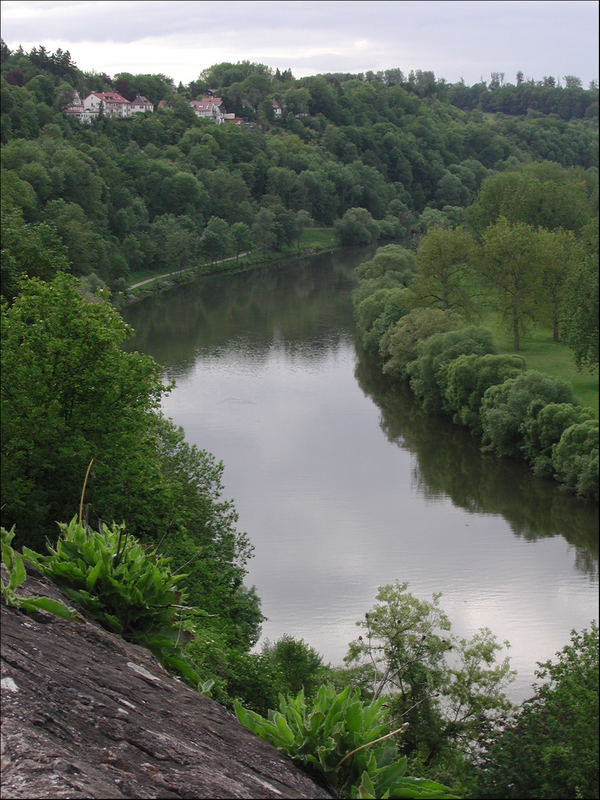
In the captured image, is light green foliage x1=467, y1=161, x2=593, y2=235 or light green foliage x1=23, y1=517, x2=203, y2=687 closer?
light green foliage x1=23, y1=517, x2=203, y2=687

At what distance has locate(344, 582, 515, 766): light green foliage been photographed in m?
10.1

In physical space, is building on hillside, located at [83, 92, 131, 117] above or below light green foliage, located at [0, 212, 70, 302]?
above

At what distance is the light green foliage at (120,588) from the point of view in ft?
12.0

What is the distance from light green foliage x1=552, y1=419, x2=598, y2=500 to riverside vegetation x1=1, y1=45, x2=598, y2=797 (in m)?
0.07

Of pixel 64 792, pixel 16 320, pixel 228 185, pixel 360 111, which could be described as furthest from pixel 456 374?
pixel 360 111

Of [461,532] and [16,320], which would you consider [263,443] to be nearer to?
[461,532]

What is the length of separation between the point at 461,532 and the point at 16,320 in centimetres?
958

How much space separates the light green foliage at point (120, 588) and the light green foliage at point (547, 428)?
51.9ft

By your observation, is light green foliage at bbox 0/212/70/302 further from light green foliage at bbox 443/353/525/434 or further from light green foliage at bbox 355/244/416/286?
light green foliage at bbox 355/244/416/286

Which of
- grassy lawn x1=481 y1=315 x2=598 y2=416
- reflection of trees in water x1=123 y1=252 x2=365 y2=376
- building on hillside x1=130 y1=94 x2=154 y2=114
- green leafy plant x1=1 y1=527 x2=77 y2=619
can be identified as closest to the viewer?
green leafy plant x1=1 y1=527 x2=77 y2=619

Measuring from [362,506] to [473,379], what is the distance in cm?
664

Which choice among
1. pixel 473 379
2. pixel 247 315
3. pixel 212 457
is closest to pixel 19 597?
pixel 212 457

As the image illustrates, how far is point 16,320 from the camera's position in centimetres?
1114

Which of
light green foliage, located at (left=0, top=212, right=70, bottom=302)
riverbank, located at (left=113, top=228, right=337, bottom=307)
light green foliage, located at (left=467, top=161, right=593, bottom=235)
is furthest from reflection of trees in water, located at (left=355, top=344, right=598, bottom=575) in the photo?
light green foliage, located at (left=467, top=161, right=593, bottom=235)
